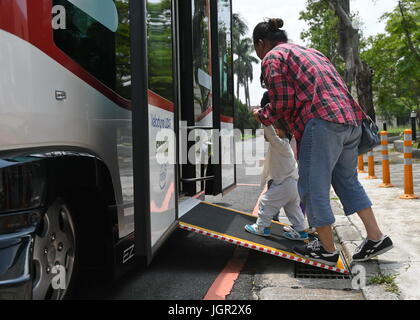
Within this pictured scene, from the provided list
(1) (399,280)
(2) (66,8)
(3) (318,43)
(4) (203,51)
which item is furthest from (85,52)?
(3) (318,43)

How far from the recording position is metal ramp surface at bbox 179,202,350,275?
12.7 feet

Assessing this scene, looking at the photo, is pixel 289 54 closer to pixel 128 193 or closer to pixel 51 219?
pixel 128 193

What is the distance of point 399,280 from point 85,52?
2685 millimetres

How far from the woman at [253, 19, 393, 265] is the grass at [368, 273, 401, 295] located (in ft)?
1.15

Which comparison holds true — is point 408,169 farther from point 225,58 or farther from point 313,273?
point 313,273

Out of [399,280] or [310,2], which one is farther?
[310,2]

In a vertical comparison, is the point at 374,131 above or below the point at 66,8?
below

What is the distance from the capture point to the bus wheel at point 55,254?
251 centimetres

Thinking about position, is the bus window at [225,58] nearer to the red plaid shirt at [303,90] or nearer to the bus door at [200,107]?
the bus door at [200,107]

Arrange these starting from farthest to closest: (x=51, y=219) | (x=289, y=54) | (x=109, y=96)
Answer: (x=289, y=54) → (x=109, y=96) → (x=51, y=219)

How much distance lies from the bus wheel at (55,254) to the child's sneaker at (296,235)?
7.14 feet

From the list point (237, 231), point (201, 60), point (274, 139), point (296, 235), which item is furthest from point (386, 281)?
point (201, 60)

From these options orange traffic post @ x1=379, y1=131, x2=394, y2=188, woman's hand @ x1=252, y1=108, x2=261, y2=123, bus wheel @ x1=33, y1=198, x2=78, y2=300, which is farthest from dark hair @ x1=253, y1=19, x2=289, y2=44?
orange traffic post @ x1=379, y1=131, x2=394, y2=188

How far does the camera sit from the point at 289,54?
3.75 metres
